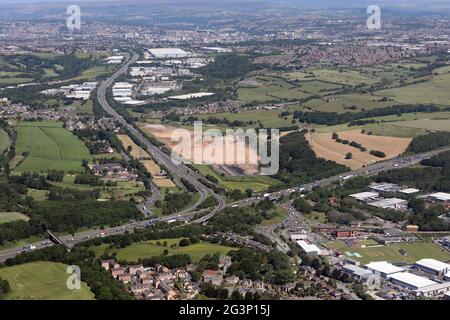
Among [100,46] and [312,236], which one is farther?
[100,46]

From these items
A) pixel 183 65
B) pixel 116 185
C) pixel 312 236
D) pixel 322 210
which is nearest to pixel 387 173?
pixel 322 210

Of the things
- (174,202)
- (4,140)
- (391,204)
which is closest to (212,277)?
(174,202)

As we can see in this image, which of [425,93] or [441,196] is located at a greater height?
[425,93]

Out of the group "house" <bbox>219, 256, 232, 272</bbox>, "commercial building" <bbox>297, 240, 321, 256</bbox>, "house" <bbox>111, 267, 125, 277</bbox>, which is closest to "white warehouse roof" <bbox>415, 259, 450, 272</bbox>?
"commercial building" <bbox>297, 240, 321, 256</bbox>

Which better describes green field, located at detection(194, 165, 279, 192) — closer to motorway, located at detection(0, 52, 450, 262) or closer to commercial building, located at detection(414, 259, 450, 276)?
motorway, located at detection(0, 52, 450, 262)

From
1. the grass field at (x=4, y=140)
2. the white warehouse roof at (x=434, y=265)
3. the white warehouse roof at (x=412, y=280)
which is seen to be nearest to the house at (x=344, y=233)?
the white warehouse roof at (x=434, y=265)

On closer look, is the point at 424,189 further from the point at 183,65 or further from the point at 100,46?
the point at 100,46

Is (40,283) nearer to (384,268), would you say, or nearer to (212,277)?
(212,277)
